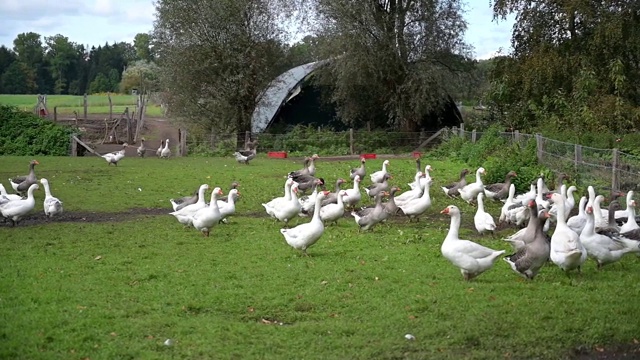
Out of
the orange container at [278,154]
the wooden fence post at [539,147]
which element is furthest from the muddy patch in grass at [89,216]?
the orange container at [278,154]

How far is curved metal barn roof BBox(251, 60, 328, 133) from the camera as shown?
44438mm

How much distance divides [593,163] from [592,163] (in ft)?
0.16

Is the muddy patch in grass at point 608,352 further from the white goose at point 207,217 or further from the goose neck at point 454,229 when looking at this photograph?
the white goose at point 207,217

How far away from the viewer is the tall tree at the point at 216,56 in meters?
41.9

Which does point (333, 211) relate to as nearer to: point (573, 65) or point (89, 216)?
point (89, 216)

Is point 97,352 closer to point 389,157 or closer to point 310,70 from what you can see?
point 389,157

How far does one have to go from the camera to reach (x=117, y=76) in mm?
124000

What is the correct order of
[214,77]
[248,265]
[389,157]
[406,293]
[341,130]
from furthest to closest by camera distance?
[341,130] < [214,77] < [389,157] < [248,265] < [406,293]

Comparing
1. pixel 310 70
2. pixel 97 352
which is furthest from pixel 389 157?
pixel 97 352

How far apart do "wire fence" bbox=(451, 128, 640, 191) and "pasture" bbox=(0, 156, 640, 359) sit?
15.6 feet

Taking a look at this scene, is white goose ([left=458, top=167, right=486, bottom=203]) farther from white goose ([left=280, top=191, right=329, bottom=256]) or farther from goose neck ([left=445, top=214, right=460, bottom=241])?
goose neck ([left=445, top=214, right=460, bottom=241])

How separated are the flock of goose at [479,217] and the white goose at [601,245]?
15mm

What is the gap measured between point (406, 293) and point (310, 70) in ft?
113

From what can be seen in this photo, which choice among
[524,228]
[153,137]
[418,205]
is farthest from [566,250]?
[153,137]
